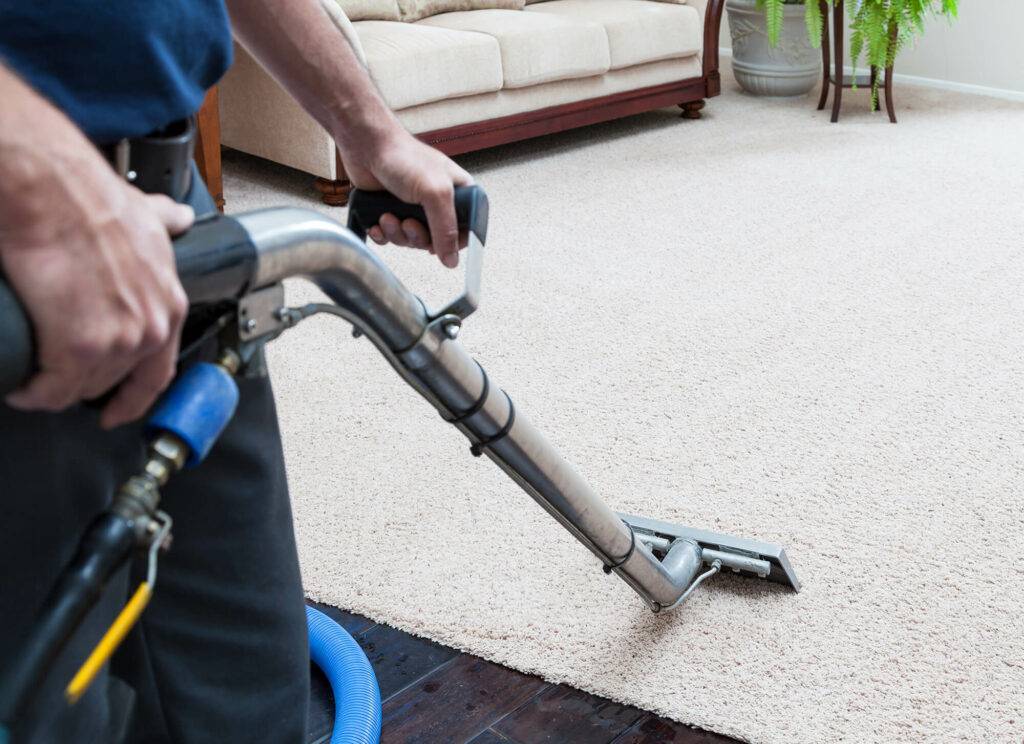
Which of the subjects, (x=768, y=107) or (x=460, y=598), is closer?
(x=460, y=598)

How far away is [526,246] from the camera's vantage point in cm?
312

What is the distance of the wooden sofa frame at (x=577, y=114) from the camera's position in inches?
147

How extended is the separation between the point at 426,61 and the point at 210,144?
728 millimetres

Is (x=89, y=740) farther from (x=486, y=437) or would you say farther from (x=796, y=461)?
(x=796, y=461)

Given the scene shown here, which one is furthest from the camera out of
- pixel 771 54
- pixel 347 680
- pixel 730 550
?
pixel 771 54

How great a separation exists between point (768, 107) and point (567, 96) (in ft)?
3.59

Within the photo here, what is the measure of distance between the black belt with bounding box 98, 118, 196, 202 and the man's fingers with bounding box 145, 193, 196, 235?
0.13 m

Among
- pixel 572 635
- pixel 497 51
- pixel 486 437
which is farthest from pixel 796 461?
pixel 497 51

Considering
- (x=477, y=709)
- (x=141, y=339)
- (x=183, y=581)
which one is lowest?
(x=477, y=709)

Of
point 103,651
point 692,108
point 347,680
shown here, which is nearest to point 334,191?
point 692,108

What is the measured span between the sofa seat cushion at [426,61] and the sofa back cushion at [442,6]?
0.58 ft

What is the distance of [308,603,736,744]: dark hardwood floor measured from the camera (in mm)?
1422

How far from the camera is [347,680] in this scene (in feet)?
4.73

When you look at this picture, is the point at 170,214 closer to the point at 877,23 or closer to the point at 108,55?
the point at 108,55
